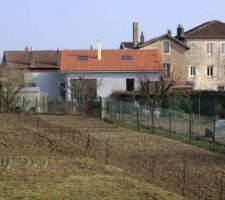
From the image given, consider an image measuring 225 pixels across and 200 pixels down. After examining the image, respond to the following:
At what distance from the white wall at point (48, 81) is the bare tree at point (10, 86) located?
26.4 ft

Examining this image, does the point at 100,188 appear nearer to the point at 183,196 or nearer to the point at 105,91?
the point at 183,196

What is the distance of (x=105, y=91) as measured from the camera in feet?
185

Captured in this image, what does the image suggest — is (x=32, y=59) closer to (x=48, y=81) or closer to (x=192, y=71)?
(x=48, y=81)

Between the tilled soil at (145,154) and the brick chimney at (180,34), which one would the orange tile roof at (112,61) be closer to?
the brick chimney at (180,34)

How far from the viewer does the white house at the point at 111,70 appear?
55875mm

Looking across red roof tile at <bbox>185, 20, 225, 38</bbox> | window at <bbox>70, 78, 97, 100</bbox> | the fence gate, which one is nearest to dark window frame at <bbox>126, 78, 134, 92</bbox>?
window at <bbox>70, 78, 97, 100</bbox>

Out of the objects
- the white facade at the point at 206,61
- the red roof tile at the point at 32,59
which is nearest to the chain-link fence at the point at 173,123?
the red roof tile at the point at 32,59

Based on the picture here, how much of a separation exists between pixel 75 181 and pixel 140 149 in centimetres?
817

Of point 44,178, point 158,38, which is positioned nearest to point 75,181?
point 44,178

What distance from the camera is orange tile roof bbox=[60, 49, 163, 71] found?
56.5 meters

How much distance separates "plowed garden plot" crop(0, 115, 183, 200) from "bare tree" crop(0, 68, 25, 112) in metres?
24.5

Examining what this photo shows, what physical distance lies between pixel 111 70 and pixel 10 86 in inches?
475

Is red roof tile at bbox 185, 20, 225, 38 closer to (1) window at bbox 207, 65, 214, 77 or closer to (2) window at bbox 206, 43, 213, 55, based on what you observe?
(2) window at bbox 206, 43, 213, 55

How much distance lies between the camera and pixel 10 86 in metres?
47.4
